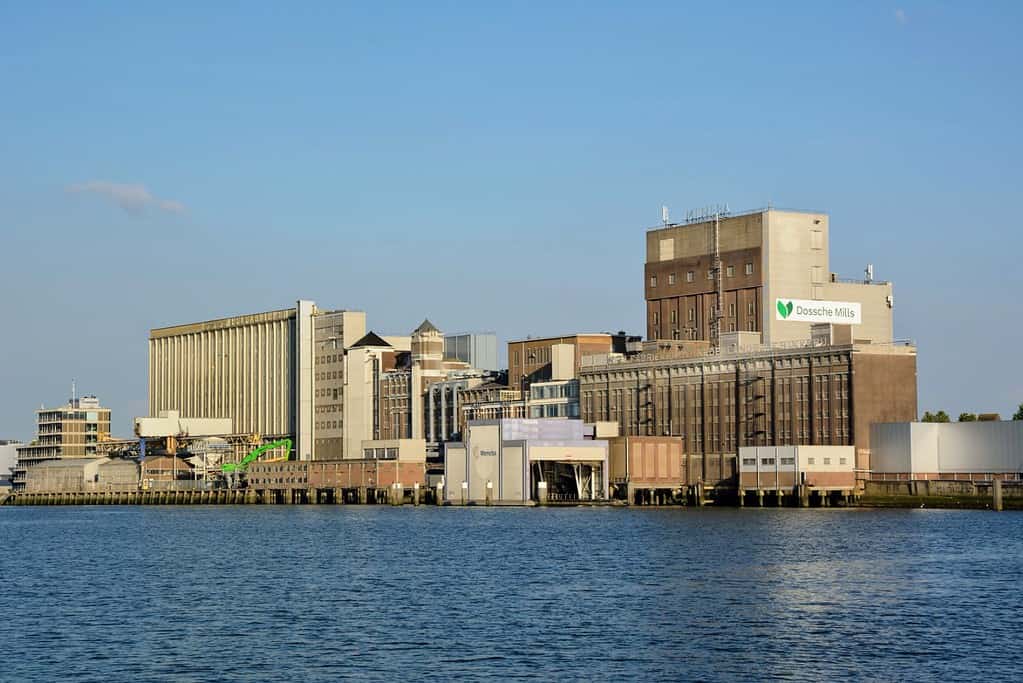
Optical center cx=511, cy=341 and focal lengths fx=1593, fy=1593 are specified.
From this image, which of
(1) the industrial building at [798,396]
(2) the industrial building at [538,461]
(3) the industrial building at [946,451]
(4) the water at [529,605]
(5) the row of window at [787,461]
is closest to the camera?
(4) the water at [529,605]

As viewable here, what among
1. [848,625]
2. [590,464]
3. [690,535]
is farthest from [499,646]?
[590,464]

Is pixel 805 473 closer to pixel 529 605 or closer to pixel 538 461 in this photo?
pixel 538 461

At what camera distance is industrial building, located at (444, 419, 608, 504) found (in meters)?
193

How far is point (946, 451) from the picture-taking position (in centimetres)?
17538

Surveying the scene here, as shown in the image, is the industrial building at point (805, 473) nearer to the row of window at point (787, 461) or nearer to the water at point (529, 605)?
the row of window at point (787, 461)

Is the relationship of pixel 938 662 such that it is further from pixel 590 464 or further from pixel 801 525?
pixel 590 464

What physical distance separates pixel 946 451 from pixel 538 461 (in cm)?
4835

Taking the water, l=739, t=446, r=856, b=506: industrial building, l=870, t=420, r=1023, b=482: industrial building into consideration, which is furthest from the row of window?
the water

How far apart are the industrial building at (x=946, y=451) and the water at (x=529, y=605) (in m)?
35.6

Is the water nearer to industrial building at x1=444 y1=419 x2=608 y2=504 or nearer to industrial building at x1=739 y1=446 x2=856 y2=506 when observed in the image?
industrial building at x1=739 y1=446 x2=856 y2=506

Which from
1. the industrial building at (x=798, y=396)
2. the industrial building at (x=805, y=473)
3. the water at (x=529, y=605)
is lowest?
the water at (x=529, y=605)

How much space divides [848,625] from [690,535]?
5947cm

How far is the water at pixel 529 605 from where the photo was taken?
196ft

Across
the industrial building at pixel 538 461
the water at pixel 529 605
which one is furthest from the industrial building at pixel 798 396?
the water at pixel 529 605
